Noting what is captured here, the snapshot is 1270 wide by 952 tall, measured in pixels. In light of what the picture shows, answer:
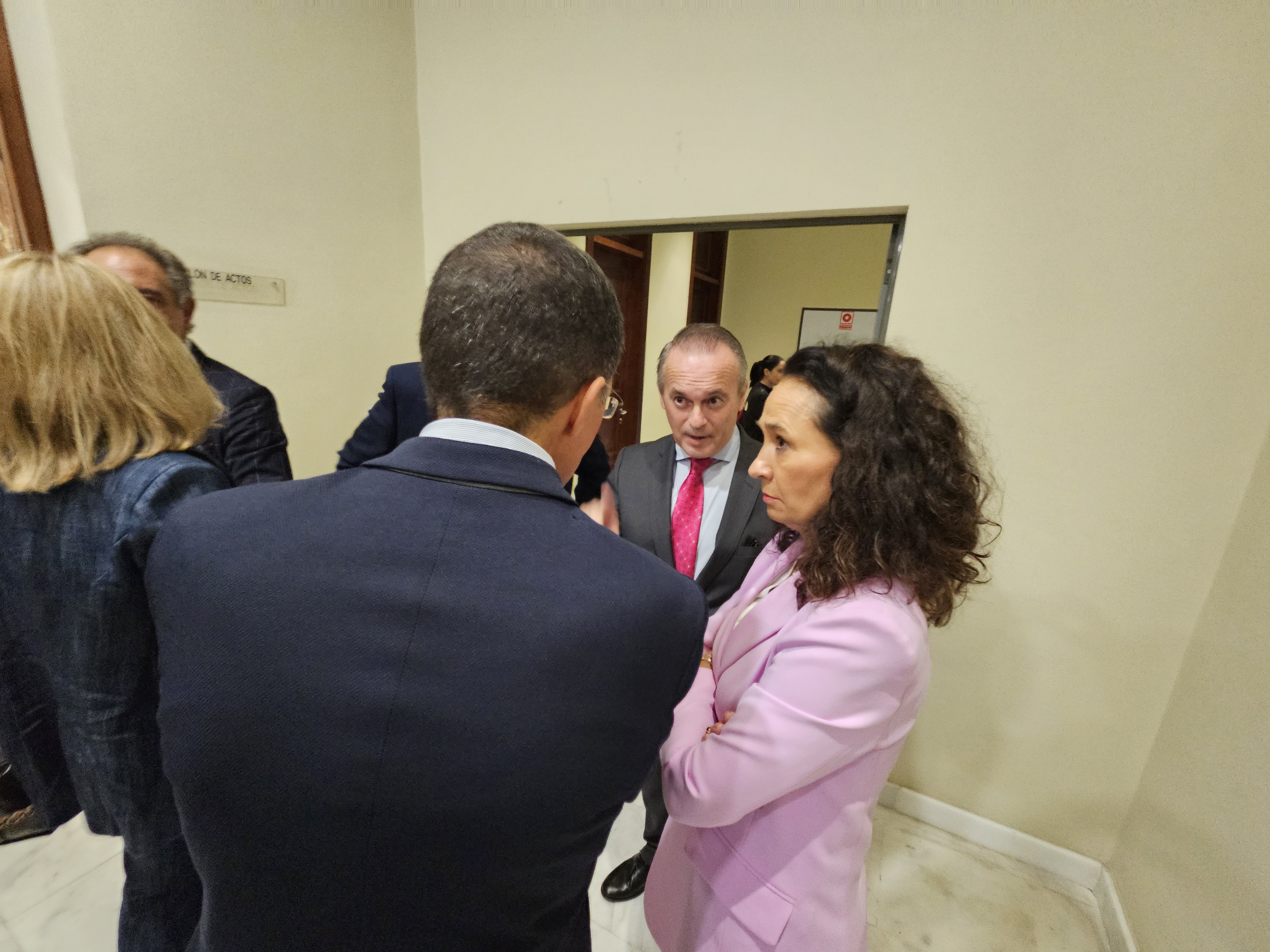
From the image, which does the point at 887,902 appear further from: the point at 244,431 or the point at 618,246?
the point at 618,246

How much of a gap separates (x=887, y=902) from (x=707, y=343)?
1.93 metres

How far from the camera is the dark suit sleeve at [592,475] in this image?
1.87 metres

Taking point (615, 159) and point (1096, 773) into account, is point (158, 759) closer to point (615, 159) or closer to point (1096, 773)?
point (615, 159)

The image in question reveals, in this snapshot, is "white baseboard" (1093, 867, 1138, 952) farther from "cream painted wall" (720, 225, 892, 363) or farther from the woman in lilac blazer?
"cream painted wall" (720, 225, 892, 363)

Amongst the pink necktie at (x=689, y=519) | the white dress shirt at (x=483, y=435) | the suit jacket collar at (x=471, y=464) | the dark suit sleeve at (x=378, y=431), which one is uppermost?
the white dress shirt at (x=483, y=435)

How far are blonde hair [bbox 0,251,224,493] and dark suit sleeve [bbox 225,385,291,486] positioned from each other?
0.66 metres

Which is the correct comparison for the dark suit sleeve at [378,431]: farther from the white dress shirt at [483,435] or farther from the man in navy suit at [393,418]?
the white dress shirt at [483,435]

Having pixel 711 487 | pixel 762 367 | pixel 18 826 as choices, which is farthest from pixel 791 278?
pixel 18 826

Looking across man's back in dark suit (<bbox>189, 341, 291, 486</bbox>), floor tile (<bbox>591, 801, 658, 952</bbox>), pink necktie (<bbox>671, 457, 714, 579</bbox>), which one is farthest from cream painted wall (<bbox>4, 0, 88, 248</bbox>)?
floor tile (<bbox>591, 801, 658, 952</bbox>)

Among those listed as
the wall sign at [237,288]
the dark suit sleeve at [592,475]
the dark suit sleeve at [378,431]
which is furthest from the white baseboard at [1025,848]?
the wall sign at [237,288]

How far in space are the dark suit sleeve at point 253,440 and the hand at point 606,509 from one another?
908 millimetres

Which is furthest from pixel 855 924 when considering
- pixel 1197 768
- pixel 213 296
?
pixel 213 296

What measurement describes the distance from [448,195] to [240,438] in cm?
151

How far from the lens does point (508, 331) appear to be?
1.96ft
